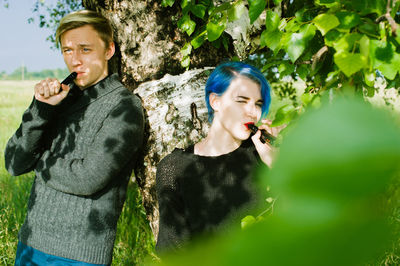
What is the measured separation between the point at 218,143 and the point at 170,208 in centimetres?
50

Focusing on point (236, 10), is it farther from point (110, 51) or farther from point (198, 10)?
point (110, 51)

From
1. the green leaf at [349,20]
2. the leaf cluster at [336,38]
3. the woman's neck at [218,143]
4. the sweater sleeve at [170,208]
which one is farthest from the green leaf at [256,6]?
the sweater sleeve at [170,208]

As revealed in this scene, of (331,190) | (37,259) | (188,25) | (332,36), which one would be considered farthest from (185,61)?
(331,190)

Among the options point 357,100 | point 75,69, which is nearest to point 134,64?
point 75,69

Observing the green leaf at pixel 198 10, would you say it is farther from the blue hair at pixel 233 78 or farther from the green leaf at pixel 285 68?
the green leaf at pixel 285 68

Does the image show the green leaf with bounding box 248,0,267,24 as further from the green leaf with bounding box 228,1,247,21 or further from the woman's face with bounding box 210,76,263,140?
the woman's face with bounding box 210,76,263,140

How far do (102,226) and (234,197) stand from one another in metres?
0.90

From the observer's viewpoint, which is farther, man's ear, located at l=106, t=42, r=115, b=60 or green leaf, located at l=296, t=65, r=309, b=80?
man's ear, located at l=106, t=42, r=115, b=60

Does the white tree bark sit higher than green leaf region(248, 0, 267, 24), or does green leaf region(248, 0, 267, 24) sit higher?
green leaf region(248, 0, 267, 24)

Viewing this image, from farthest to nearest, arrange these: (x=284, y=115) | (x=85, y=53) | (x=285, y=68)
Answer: (x=85, y=53) → (x=285, y=68) → (x=284, y=115)

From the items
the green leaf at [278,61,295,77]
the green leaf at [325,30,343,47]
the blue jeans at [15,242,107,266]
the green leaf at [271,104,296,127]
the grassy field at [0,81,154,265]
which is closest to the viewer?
the green leaf at [325,30,343,47]

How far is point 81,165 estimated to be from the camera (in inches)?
86.4

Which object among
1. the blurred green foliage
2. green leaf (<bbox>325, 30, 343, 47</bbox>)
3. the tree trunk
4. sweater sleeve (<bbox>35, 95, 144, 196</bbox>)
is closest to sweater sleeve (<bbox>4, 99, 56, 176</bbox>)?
sweater sleeve (<bbox>35, 95, 144, 196</bbox>)

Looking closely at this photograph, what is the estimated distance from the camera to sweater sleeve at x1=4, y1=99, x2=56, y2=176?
2324 millimetres
